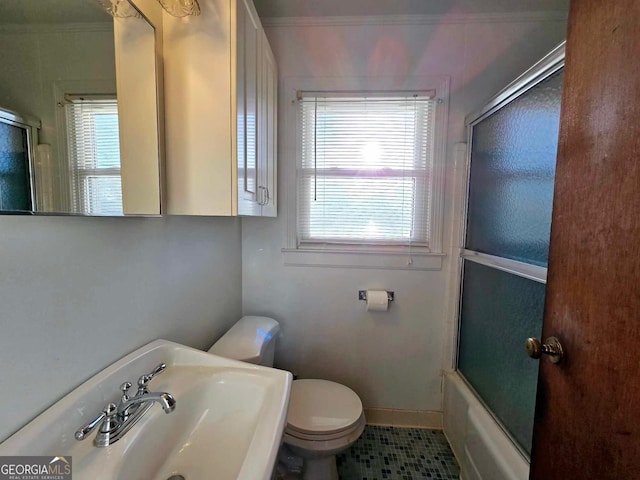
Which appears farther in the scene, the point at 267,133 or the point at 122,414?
the point at 267,133

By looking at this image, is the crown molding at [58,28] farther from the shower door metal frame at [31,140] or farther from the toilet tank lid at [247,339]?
the toilet tank lid at [247,339]

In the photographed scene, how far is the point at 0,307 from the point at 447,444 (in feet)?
6.87

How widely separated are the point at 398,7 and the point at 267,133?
41.5 inches

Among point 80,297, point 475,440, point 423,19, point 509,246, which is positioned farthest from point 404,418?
point 423,19

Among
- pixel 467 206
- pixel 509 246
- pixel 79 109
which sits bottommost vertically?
pixel 509 246

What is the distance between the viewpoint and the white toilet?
3.86 feet

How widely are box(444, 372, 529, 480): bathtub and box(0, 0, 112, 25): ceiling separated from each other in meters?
1.94

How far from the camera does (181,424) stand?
0.78 metres

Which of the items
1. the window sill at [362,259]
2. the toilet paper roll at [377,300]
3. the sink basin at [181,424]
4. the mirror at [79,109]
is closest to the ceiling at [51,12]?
the mirror at [79,109]

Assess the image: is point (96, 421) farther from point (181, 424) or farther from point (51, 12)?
point (51, 12)

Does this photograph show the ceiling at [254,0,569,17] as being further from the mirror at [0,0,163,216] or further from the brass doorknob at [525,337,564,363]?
the brass doorknob at [525,337,564,363]

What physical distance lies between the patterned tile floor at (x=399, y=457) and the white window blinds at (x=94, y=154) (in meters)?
1.67

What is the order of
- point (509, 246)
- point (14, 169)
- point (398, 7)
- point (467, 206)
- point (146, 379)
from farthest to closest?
point (467, 206)
point (398, 7)
point (509, 246)
point (146, 379)
point (14, 169)

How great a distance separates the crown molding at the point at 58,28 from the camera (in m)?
0.51
